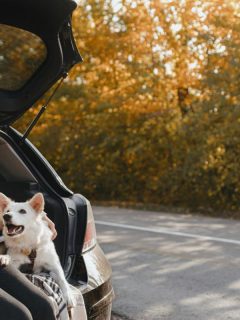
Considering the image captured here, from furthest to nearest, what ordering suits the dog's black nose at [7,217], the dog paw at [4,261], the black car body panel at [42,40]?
the black car body panel at [42,40] → the dog's black nose at [7,217] → the dog paw at [4,261]

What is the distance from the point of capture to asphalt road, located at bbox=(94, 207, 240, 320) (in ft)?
18.6

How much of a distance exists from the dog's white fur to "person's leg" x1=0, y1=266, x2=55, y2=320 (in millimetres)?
292

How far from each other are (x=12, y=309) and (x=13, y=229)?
1.99 ft

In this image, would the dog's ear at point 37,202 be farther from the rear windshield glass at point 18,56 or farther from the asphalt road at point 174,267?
the asphalt road at point 174,267

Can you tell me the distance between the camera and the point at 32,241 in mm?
3230

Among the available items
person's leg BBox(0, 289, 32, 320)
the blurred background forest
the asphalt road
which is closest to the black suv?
person's leg BBox(0, 289, 32, 320)

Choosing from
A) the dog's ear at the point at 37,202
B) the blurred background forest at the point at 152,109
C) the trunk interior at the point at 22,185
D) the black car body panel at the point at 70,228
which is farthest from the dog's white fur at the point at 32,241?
the blurred background forest at the point at 152,109

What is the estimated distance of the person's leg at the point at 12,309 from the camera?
265cm

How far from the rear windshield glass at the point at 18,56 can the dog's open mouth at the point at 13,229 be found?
1.10 m

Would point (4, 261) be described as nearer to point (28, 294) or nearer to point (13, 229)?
point (28, 294)

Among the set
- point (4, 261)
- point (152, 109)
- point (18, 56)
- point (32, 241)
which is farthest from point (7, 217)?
point (152, 109)

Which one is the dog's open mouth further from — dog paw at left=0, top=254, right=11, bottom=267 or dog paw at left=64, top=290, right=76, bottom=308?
dog paw at left=64, top=290, right=76, bottom=308

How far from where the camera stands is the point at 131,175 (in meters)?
17.7

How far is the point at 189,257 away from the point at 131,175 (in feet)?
32.1
